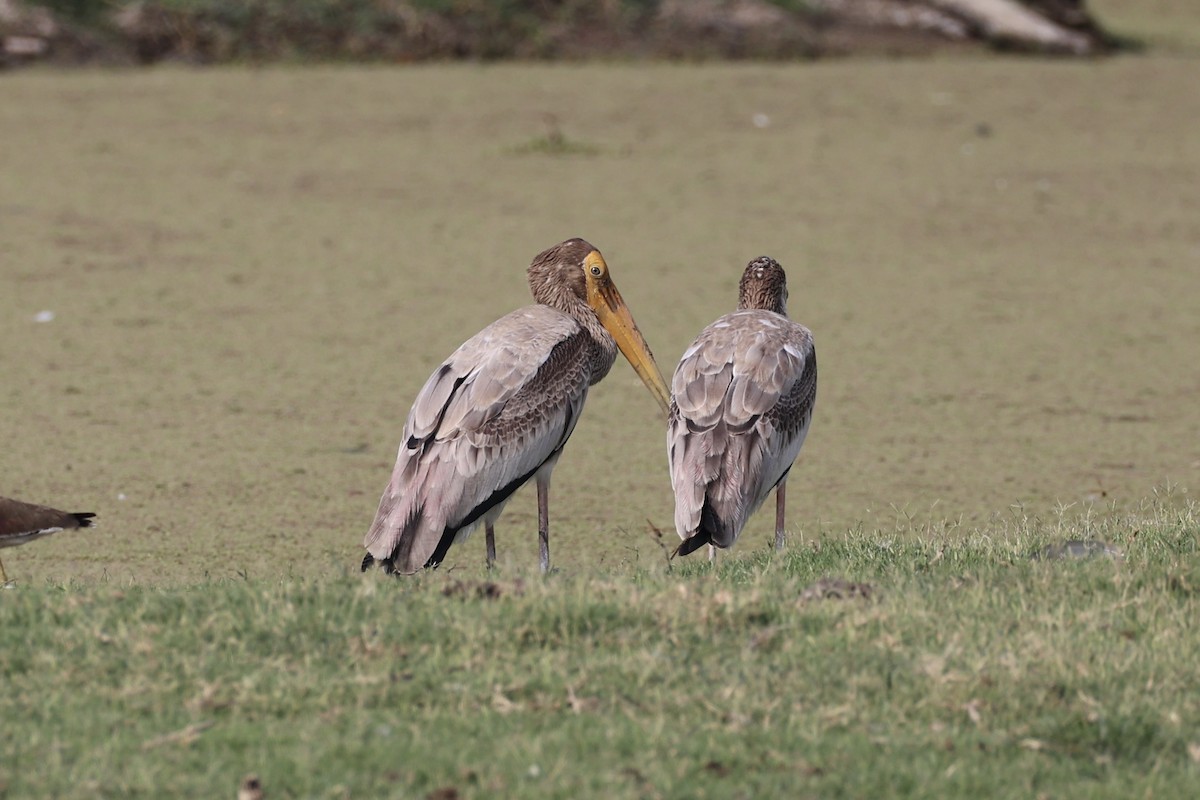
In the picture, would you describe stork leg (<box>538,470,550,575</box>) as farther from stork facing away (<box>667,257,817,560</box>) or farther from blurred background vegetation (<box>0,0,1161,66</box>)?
blurred background vegetation (<box>0,0,1161,66</box>)

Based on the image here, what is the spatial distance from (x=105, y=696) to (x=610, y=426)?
12.3 feet

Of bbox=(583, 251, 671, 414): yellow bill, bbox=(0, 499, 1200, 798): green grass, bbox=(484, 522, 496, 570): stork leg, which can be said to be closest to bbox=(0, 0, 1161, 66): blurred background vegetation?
bbox=(583, 251, 671, 414): yellow bill

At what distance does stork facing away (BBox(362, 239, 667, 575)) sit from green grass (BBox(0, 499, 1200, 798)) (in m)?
0.56

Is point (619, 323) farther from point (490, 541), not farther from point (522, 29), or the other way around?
point (522, 29)

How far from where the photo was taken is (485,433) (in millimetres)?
4973

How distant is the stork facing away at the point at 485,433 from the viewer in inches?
187

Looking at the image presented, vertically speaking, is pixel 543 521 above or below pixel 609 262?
below

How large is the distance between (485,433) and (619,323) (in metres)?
1.05

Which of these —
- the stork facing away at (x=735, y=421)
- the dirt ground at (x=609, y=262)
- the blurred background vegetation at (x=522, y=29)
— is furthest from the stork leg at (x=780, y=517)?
the blurred background vegetation at (x=522, y=29)

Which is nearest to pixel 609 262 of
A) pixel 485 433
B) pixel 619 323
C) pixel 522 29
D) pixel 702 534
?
pixel 619 323

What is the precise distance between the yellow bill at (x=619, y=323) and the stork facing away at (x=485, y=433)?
22 centimetres

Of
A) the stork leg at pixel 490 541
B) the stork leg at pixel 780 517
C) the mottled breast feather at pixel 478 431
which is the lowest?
the stork leg at pixel 490 541

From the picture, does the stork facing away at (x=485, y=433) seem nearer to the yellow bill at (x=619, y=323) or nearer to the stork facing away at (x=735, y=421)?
the yellow bill at (x=619, y=323)

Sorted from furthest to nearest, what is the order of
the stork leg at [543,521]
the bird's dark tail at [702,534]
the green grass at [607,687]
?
the stork leg at [543,521]
the bird's dark tail at [702,534]
the green grass at [607,687]
